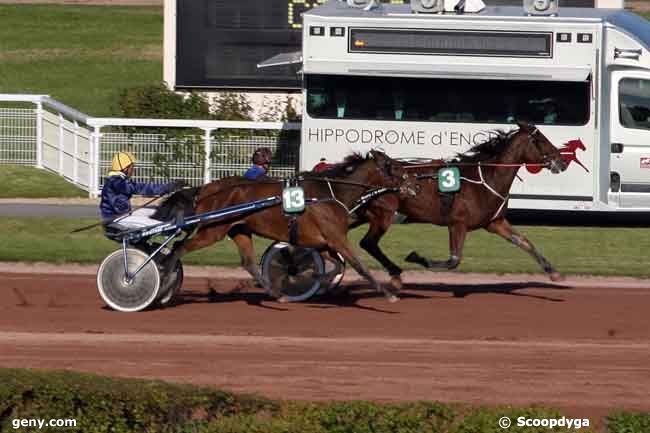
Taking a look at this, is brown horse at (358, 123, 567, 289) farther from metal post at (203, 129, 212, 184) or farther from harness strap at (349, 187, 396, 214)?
metal post at (203, 129, 212, 184)

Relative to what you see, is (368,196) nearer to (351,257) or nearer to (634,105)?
(351,257)

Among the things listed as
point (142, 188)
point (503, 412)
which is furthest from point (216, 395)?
point (142, 188)

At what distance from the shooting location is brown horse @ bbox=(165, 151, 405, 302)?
1188cm

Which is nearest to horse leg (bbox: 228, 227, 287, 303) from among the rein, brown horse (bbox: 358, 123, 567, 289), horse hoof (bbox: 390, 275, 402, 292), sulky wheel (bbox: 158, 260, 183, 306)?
sulky wheel (bbox: 158, 260, 183, 306)

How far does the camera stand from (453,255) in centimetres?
1272

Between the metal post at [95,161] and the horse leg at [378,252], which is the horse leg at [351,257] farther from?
the metal post at [95,161]

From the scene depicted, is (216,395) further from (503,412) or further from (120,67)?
(120,67)

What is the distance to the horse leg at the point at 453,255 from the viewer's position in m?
12.7

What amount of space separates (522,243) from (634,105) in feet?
21.9

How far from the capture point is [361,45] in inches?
725

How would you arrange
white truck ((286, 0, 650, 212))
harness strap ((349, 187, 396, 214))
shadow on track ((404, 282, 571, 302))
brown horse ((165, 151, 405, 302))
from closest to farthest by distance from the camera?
brown horse ((165, 151, 405, 302)), harness strap ((349, 187, 396, 214)), shadow on track ((404, 282, 571, 302)), white truck ((286, 0, 650, 212))

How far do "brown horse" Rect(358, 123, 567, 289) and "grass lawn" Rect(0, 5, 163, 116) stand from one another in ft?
63.7

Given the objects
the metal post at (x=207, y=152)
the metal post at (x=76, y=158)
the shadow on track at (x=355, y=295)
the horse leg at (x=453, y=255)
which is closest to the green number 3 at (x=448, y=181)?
the horse leg at (x=453, y=255)

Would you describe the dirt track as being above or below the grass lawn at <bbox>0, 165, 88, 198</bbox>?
below
